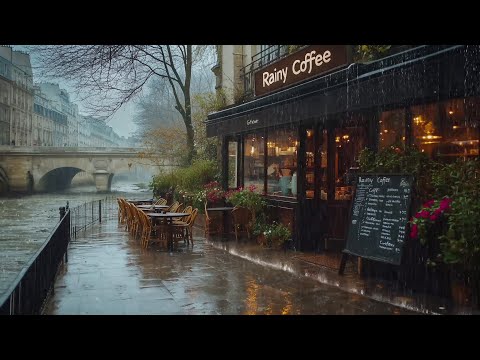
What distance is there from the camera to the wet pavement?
19.8 ft

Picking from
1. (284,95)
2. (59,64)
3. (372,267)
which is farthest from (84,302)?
(59,64)

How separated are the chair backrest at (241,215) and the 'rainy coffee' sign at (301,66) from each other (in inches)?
106

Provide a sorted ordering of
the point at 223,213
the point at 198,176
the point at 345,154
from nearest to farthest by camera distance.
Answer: the point at 345,154 → the point at 223,213 → the point at 198,176

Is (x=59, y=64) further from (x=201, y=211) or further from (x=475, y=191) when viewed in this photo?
(x=475, y=191)

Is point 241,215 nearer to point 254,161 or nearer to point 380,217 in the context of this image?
point 254,161

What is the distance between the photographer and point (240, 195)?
11781 mm

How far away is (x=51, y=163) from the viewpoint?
51.2 meters

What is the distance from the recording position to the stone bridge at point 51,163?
4972 centimetres

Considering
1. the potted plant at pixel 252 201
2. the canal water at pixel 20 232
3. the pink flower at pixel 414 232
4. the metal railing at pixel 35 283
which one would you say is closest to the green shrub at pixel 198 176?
the potted plant at pixel 252 201

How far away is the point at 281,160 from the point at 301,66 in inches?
99.2

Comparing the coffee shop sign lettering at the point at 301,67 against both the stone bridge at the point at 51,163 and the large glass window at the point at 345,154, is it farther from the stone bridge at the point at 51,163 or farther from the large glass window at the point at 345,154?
the stone bridge at the point at 51,163

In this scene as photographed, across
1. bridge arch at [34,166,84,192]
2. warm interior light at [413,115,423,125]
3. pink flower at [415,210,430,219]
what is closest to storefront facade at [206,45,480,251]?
warm interior light at [413,115,423,125]

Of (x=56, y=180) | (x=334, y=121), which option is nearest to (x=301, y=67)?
(x=334, y=121)
